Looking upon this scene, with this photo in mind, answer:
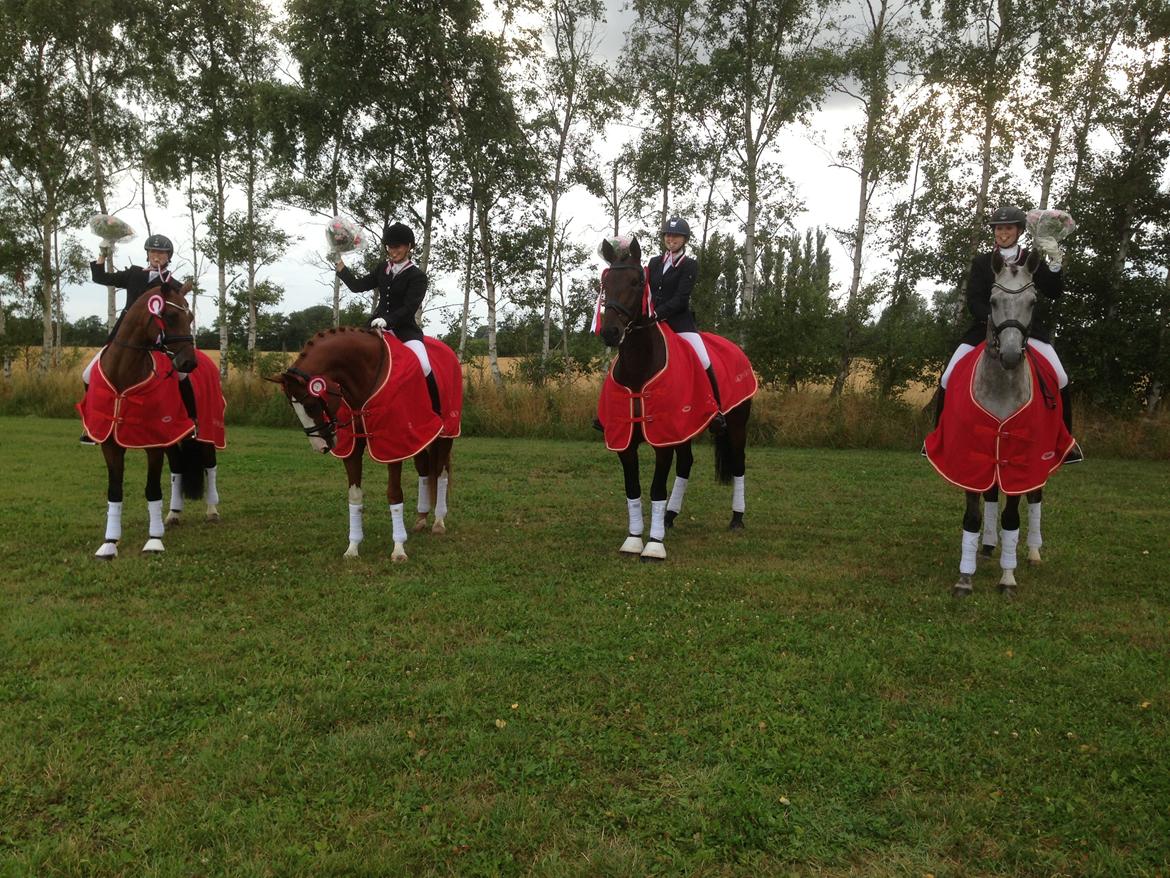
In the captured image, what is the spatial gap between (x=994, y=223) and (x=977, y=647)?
345cm

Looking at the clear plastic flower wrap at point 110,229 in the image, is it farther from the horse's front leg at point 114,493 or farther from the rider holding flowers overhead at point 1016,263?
the rider holding flowers overhead at point 1016,263

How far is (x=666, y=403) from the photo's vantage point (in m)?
7.03

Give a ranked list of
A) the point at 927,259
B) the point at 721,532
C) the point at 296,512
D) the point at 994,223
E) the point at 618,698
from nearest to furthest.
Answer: the point at 618,698, the point at 994,223, the point at 721,532, the point at 296,512, the point at 927,259

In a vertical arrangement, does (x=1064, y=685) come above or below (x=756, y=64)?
below

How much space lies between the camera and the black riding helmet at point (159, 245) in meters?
7.61

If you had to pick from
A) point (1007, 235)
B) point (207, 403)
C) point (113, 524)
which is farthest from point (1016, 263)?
point (113, 524)

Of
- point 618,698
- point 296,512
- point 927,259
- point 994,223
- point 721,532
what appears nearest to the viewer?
point 618,698

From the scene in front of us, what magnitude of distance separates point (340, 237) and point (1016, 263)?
19.8ft

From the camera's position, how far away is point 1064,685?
4.41 m

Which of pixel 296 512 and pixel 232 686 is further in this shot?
pixel 296 512

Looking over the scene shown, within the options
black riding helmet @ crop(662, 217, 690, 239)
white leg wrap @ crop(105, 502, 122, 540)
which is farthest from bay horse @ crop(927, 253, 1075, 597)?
white leg wrap @ crop(105, 502, 122, 540)

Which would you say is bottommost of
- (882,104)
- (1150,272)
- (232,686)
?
(232,686)

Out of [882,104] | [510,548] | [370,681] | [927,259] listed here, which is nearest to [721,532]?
[510,548]

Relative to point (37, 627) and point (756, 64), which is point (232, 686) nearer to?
point (37, 627)
